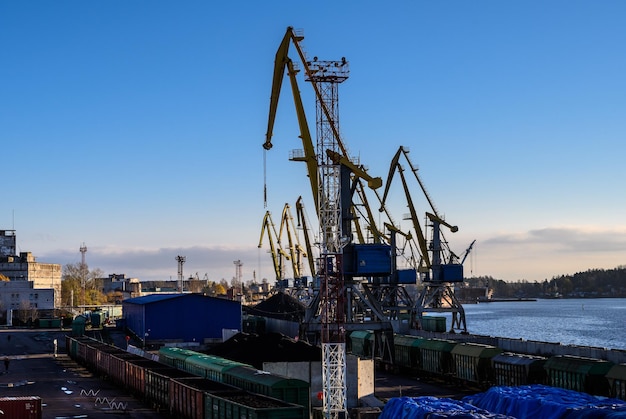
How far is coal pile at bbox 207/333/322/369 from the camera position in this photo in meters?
59.6

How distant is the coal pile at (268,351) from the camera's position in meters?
59.6

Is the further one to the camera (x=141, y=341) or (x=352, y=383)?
(x=141, y=341)

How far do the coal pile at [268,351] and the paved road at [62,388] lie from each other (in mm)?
11269

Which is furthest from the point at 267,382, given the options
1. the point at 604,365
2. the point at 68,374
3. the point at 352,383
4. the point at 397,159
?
the point at 397,159

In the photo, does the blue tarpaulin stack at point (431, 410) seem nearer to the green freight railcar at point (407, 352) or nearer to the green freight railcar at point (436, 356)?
the green freight railcar at point (436, 356)

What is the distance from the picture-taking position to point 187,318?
315ft

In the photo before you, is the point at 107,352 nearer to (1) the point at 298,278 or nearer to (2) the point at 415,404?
(2) the point at 415,404

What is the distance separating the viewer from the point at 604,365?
1791 inches

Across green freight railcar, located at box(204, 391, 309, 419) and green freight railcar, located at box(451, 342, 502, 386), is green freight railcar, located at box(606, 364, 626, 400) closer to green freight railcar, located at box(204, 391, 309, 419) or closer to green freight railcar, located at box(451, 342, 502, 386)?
green freight railcar, located at box(451, 342, 502, 386)

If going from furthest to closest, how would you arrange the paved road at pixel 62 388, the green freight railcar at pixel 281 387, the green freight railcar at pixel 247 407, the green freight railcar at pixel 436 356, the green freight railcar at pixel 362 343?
the green freight railcar at pixel 362 343 → the green freight railcar at pixel 436 356 → the paved road at pixel 62 388 → the green freight railcar at pixel 281 387 → the green freight railcar at pixel 247 407

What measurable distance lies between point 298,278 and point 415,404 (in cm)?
15672

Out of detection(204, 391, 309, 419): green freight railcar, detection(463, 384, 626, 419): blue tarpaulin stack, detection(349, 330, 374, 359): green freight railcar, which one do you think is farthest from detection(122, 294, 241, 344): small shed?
detection(463, 384, 626, 419): blue tarpaulin stack

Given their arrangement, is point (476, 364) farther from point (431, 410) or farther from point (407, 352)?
point (431, 410)

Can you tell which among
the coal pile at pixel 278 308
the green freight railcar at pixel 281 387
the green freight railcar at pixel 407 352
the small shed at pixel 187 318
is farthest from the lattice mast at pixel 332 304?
the coal pile at pixel 278 308
